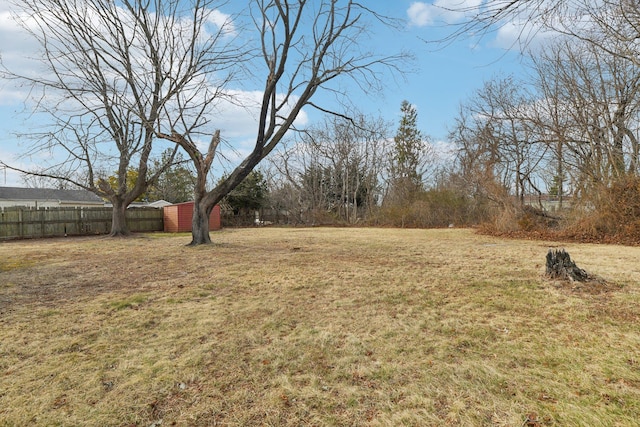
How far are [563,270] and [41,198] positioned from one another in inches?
1223

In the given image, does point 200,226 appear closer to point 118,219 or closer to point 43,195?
point 118,219

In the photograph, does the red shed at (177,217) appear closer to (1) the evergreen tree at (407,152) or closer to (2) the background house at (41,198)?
(2) the background house at (41,198)

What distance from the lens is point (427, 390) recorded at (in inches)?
84.2

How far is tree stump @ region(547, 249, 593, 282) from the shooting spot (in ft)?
15.9

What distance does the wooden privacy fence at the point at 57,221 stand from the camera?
13824 mm

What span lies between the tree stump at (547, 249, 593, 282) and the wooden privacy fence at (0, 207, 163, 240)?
17425mm

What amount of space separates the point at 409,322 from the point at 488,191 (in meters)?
13.8

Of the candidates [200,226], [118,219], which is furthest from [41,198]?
[200,226]

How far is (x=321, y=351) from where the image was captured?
274 centimetres

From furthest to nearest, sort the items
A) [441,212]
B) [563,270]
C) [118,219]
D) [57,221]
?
[441,212] → [57,221] → [118,219] → [563,270]

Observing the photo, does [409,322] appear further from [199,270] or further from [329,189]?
[329,189]

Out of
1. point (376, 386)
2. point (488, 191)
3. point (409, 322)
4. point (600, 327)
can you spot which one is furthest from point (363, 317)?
point (488, 191)

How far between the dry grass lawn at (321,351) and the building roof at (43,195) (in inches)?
997

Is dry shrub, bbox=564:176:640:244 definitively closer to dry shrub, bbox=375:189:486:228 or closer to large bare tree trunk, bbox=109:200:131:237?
dry shrub, bbox=375:189:486:228
